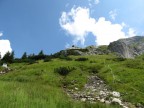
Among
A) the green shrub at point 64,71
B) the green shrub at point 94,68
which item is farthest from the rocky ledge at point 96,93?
the green shrub at point 94,68

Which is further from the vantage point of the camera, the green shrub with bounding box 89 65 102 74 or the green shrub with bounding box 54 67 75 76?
the green shrub with bounding box 89 65 102 74

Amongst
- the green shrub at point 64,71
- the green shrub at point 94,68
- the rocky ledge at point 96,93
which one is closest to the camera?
the rocky ledge at point 96,93

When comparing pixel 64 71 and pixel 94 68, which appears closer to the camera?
pixel 64 71

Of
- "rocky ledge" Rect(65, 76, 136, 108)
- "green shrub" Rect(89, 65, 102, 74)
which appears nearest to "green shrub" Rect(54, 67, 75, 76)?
"green shrub" Rect(89, 65, 102, 74)

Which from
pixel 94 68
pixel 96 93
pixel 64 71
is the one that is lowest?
pixel 96 93

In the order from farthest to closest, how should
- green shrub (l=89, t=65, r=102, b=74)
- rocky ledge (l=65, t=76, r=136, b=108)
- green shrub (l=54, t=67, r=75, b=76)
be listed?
1. green shrub (l=89, t=65, r=102, b=74)
2. green shrub (l=54, t=67, r=75, b=76)
3. rocky ledge (l=65, t=76, r=136, b=108)

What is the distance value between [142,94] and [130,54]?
70.6 meters

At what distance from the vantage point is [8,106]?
33.7ft

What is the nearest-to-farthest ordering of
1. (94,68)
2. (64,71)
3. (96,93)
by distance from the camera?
(96,93) < (64,71) < (94,68)

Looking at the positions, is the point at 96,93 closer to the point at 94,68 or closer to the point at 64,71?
the point at 64,71

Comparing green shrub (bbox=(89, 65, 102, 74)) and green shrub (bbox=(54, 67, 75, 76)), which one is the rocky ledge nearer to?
green shrub (bbox=(54, 67, 75, 76))

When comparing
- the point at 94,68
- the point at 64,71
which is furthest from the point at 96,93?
the point at 94,68

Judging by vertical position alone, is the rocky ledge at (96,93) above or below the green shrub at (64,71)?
below

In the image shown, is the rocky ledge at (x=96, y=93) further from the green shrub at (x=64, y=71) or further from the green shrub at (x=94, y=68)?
the green shrub at (x=94, y=68)
